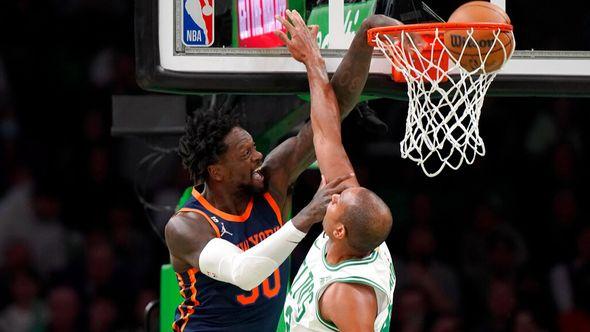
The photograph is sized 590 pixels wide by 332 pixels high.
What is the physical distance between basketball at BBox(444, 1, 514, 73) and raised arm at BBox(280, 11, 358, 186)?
0.50m

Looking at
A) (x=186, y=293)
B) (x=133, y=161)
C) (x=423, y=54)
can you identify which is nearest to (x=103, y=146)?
(x=133, y=161)

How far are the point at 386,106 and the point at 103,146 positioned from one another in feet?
6.54

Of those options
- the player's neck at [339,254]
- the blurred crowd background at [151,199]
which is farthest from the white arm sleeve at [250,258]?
the blurred crowd background at [151,199]

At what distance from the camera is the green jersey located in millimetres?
3512

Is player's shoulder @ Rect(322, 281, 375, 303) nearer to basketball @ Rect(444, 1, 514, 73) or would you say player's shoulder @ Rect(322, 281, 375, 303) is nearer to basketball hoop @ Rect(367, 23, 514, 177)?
basketball hoop @ Rect(367, 23, 514, 177)

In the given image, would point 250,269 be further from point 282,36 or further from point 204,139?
point 282,36

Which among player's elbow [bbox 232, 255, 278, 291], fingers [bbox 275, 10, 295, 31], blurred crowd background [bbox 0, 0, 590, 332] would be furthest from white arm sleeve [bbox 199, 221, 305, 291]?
blurred crowd background [bbox 0, 0, 590, 332]

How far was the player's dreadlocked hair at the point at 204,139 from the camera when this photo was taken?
169 inches

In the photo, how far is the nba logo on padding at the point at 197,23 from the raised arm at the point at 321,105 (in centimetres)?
37

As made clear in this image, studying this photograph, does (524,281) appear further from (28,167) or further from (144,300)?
(28,167)

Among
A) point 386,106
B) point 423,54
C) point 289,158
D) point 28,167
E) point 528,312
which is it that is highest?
point 423,54

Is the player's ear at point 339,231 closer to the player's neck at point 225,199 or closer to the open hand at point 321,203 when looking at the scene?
the open hand at point 321,203

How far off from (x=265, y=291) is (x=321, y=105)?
782 mm

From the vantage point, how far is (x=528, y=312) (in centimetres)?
740
